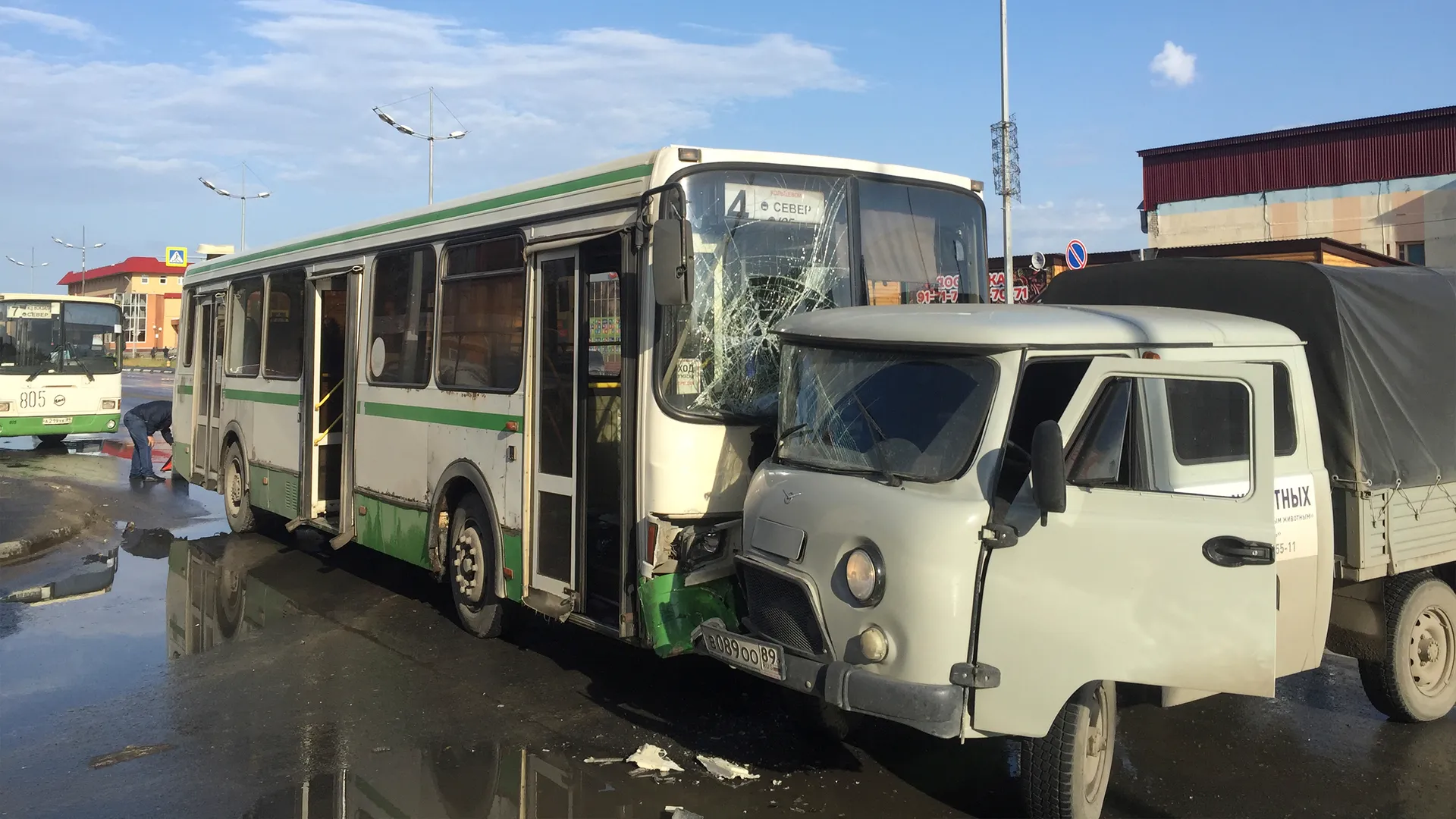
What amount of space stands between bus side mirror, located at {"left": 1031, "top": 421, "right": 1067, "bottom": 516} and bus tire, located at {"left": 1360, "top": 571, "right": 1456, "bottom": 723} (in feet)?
9.70

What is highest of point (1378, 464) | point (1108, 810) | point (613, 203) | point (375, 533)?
point (613, 203)

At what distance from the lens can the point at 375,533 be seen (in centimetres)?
908

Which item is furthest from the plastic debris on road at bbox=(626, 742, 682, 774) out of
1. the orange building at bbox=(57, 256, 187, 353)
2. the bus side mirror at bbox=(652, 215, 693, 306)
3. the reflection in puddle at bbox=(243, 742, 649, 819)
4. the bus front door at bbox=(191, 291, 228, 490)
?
the orange building at bbox=(57, 256, 187, 353)

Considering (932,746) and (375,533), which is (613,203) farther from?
(375,533)

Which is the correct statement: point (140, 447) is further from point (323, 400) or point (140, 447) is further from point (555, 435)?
point (555, 435)

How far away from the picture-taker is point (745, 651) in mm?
5012

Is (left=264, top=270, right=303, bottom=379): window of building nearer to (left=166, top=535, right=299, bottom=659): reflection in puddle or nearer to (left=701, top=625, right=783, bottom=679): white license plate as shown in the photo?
(left=166, top=535, right=299, bottom=659): reflection in puddle

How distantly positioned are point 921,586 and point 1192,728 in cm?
278

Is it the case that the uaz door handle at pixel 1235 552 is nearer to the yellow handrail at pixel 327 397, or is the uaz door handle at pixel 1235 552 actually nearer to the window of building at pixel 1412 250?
the yellow handrail at pixel 327 397

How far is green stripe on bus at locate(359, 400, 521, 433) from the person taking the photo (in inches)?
293

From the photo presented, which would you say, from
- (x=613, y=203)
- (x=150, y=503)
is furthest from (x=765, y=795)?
(x=150, y=503)

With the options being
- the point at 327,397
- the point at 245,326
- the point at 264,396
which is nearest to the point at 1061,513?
the point at 327,397

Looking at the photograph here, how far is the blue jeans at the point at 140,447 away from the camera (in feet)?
53.9

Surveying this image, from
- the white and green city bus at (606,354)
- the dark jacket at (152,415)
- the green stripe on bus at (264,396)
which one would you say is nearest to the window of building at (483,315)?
the white and green city bus at (606,354)
